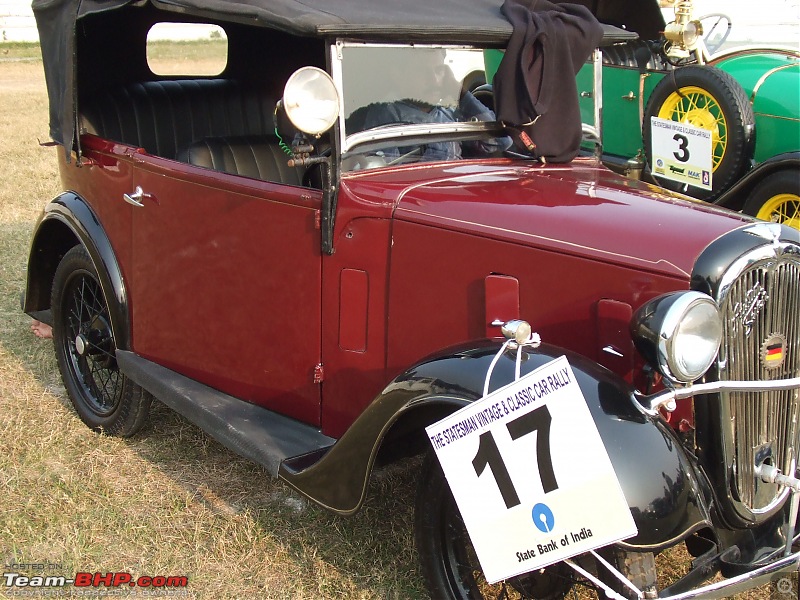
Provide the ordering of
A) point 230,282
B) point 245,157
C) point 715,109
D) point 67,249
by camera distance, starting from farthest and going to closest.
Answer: point 715,109 → point 67,249 → point 245,157 → point 230,282

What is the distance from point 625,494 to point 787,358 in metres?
0.69

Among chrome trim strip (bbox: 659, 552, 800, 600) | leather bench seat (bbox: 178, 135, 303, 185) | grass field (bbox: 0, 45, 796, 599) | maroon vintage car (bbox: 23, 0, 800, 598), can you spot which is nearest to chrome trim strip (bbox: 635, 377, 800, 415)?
maroon vintage car (bbox: 23, 0, 800, 598)

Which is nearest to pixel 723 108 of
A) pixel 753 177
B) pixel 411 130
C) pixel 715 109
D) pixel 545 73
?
pixel 715 109

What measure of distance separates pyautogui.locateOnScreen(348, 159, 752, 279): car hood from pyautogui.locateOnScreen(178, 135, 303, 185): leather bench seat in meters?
1.26

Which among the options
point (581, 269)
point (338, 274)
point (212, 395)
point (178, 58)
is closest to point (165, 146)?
point (212, 395)

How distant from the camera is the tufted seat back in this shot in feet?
13.1

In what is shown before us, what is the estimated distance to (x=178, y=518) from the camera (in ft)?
9.93

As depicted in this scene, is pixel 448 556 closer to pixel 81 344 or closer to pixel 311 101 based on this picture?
pixel 311 101

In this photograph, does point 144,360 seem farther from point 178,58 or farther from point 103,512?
point 178,58

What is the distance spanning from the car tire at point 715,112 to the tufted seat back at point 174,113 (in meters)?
2.63

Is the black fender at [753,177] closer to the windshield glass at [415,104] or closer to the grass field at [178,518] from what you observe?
the windshield glass at [415,104]

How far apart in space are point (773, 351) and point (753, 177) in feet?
10.4

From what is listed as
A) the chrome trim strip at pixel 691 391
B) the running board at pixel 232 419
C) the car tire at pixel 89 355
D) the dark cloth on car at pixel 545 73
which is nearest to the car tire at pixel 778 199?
the dark cloth on car at pixel 545 73

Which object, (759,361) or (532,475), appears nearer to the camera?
(532,475)
